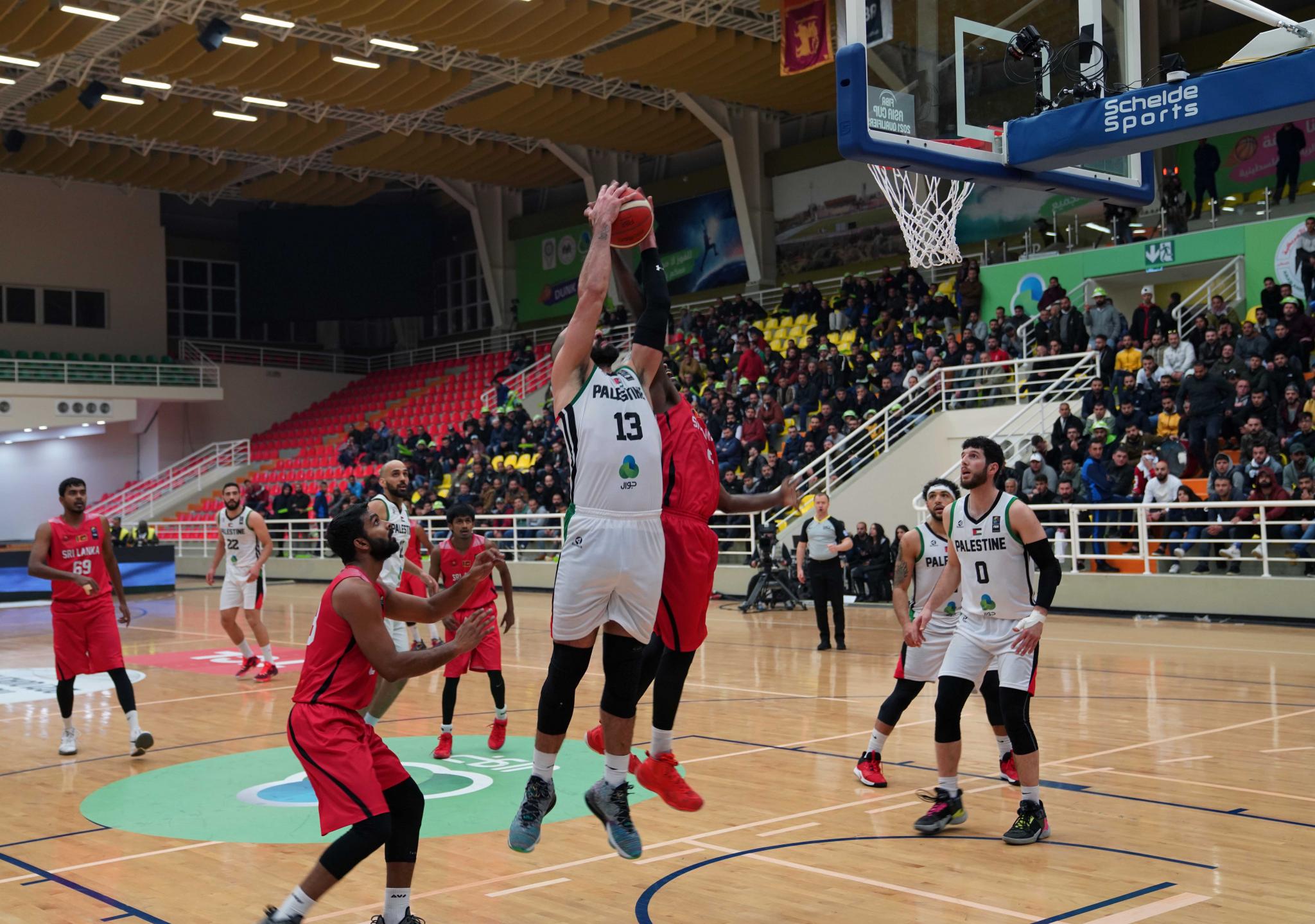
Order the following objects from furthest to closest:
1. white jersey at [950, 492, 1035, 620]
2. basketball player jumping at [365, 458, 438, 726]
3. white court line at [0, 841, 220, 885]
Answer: basketball player jumping at [365, 458, 438, 726] → white jersey at [950, 492, 1035, 620] → white court line at [0, 841, 220, 885]

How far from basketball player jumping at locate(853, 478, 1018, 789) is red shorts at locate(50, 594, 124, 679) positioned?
5.07 m

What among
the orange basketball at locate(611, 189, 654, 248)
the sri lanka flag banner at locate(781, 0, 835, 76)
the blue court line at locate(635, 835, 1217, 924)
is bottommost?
the blue court line at locate(635, 835, 1217, 924)

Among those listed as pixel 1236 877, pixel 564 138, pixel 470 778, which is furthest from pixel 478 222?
pixel 1236 877

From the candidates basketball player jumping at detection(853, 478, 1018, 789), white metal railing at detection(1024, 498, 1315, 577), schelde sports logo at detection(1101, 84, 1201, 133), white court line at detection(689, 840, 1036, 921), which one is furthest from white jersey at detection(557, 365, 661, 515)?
white metal railing at detection(1024, 498, 1315, 577)

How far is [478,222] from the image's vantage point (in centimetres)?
3719

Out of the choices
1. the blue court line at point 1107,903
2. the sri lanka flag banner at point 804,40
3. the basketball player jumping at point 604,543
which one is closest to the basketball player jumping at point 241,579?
the basketball player jumping at point 604,543

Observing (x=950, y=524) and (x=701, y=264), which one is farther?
(x=701, y=264)

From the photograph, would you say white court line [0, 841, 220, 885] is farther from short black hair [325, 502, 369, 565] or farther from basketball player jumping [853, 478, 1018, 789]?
basketball player jumping [853, 478, 1018, 789]

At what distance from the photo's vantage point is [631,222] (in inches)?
207

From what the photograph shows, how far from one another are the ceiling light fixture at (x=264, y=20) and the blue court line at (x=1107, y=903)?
20.8 m

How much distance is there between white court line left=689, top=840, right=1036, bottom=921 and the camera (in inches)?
203

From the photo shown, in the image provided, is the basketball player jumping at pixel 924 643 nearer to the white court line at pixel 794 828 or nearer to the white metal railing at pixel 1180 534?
the white court line at pixel 794 828

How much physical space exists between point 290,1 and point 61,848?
17.0 m

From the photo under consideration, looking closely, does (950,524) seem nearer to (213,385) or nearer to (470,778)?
(470,778)
